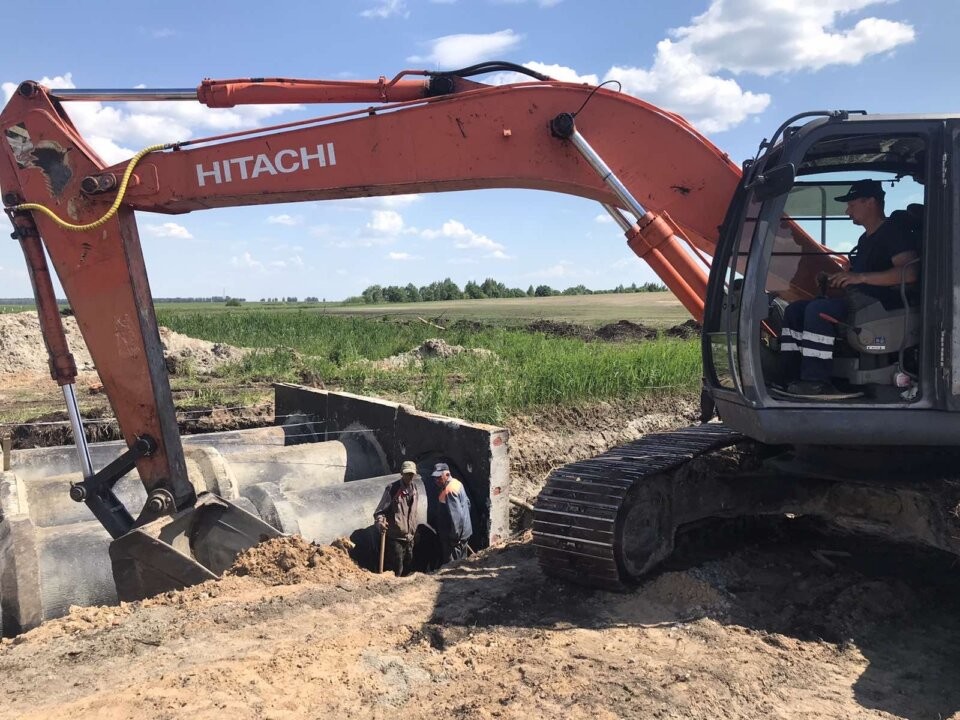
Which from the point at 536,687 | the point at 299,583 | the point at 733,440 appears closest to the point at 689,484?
the point at 733,440

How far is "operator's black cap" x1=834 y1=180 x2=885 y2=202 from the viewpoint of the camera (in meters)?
4.12

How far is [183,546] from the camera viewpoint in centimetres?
477

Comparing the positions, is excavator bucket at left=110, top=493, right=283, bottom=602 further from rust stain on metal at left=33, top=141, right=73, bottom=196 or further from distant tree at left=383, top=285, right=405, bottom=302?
distant tree at left=383, top=285, right=405, bottom=302

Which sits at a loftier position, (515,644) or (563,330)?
(563,330)

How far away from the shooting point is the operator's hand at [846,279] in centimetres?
386

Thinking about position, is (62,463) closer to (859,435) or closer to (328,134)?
(328,134)

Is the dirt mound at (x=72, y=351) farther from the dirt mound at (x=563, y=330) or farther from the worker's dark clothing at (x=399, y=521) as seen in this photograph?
the worker's dark clothing at (x=399, y=521)

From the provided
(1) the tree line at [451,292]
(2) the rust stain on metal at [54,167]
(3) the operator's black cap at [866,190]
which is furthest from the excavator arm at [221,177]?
(1) the tree line at [451,292]

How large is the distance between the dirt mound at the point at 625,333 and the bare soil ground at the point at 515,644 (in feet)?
53.8

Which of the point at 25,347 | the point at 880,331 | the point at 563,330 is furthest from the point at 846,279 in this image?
the point at 563,330

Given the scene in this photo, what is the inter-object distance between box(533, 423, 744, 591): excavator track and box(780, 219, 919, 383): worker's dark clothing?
984 mm

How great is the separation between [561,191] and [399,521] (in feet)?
9.26

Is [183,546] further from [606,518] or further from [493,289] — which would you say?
[493,289]

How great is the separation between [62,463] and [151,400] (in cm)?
311
